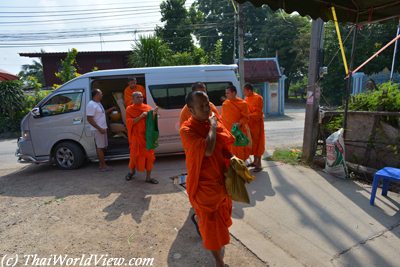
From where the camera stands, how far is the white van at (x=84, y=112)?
5.87 meters

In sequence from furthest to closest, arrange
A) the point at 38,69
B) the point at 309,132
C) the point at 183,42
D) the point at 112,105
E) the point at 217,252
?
the point at 38,69
the point at 183,42
the point at 112,105
the point at 309,132
the point at 217,252

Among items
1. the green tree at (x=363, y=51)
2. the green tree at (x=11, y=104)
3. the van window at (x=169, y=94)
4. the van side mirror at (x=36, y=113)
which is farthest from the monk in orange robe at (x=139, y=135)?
the green tree at (x=363, y=51)

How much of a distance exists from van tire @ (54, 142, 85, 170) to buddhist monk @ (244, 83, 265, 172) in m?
3.67

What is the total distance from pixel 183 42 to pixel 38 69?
2917cm

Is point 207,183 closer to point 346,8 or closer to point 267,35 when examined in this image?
point 346,8

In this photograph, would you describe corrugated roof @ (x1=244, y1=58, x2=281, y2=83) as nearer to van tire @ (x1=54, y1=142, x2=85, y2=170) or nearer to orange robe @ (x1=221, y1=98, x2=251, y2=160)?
orange robe @ (x1=221, y1=98, x2=251, y2=160)

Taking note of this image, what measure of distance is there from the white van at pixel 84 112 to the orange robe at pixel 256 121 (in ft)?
3.29

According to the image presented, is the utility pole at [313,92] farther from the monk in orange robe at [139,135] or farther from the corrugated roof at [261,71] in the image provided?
the corrugated roof at [261,71]

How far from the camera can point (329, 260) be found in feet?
9.25

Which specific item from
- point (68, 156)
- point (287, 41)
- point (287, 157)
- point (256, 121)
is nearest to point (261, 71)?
point (287, 41)

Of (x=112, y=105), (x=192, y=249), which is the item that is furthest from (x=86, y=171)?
(x=192, y=249)

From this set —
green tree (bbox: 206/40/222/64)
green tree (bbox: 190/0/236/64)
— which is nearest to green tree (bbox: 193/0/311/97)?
green tree (bbox: 190/0/236/64)

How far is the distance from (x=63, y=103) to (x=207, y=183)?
4644 millimetres

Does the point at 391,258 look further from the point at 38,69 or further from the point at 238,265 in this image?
the point at 38,69
